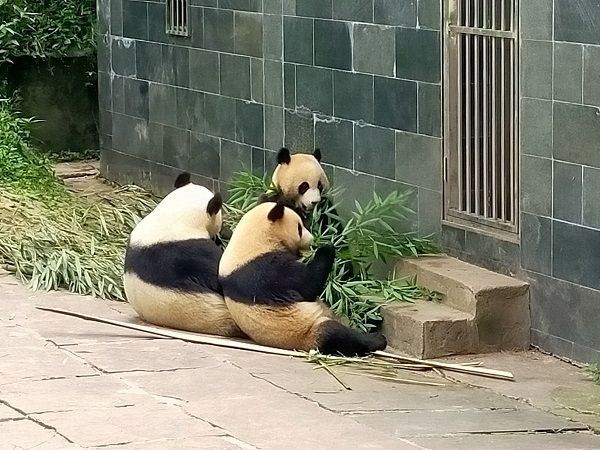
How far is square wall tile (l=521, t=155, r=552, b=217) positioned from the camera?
7422 millimetres

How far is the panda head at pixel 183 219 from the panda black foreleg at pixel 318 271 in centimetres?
89

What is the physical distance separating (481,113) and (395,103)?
72cm

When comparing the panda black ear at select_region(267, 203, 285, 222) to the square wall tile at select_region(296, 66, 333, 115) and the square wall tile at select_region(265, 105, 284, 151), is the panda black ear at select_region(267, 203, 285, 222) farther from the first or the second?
the square wall tile at select_region(265, 105, 284, 151)

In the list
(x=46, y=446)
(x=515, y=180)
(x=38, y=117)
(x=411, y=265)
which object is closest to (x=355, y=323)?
(x=411, y=265)

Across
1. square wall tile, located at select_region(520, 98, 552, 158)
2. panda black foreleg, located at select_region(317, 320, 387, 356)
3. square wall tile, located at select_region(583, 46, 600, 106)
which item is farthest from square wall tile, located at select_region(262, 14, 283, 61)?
square wall tile, located at select_region(583, 46, 600, 106)

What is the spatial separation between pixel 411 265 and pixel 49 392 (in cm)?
240

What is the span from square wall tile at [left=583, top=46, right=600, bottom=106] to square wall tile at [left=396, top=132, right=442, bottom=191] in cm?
128

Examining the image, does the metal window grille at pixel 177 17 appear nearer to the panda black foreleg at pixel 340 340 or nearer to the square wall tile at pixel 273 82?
the square wall tile at pixel 273 82

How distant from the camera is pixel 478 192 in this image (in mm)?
8047

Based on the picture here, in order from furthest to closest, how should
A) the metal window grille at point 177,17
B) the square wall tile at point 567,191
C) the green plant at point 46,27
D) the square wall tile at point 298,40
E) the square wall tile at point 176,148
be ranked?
the green plant at point 46,27 → the square wall tile at point 176,148 → the metal window grille at point 177,17 → the square wall tile at point 298,40 → the square wall tile at point 567,191

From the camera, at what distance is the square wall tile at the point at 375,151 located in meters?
8.66

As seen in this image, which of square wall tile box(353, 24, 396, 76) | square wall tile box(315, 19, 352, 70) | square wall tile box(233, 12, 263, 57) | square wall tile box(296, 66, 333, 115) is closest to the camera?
square wall tile box(353, 24, 396, 76)

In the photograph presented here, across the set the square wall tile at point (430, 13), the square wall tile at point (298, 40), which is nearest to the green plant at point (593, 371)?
the square wall tile at point (430, 13)

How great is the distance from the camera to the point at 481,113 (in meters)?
8.01
